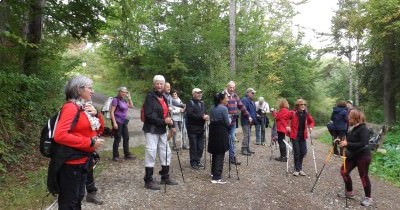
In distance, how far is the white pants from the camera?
6457 millimetres

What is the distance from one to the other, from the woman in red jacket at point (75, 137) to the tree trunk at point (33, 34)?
15.4 feet

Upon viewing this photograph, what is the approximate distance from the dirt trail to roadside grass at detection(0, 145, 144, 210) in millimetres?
692

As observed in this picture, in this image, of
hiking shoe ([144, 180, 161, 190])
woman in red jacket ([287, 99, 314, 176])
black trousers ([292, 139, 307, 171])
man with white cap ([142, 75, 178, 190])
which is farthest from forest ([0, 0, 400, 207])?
black trousers ([292, 139, 307, 171])

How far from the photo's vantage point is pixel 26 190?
628 cm

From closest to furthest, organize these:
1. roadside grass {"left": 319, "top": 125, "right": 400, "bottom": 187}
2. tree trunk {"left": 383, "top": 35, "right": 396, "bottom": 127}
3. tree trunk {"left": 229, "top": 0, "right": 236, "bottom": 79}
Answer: roadside grass {"left": 319, "top": 125, "right": 400, "bottom": 187}, tree trunk {"left": 229, "top": 0, "right": 236, "bottom": 79}, tree trunk {"left": 383, "top": 35, "right": 396, "bottom": 127}

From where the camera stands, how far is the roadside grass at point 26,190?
550 cm

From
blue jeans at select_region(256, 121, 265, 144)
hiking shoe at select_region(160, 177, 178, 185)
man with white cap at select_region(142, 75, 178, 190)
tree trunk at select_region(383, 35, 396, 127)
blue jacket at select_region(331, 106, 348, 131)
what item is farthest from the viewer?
tree trunk at select_region(383, 35, 396, 127)

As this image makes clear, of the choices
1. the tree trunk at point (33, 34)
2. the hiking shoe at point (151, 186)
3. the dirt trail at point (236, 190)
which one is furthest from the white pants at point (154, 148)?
the tree trunk at point (33, 34)

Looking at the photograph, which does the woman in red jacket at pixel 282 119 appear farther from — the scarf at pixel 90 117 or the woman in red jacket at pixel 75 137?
the woman in red jacket at pixel 75 137

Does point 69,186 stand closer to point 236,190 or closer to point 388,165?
point 236,190

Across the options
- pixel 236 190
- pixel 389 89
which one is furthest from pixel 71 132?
pixel 389 89

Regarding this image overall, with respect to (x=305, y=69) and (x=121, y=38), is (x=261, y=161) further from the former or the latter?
(x=305, y=69)

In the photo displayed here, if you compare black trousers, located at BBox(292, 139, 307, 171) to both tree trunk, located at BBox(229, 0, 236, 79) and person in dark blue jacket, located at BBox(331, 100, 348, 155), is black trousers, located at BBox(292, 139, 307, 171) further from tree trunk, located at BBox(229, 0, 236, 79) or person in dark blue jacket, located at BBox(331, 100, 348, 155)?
tree trunk, located at BBox(229, 0, 236, 79)

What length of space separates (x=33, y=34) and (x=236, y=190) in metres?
6.74
